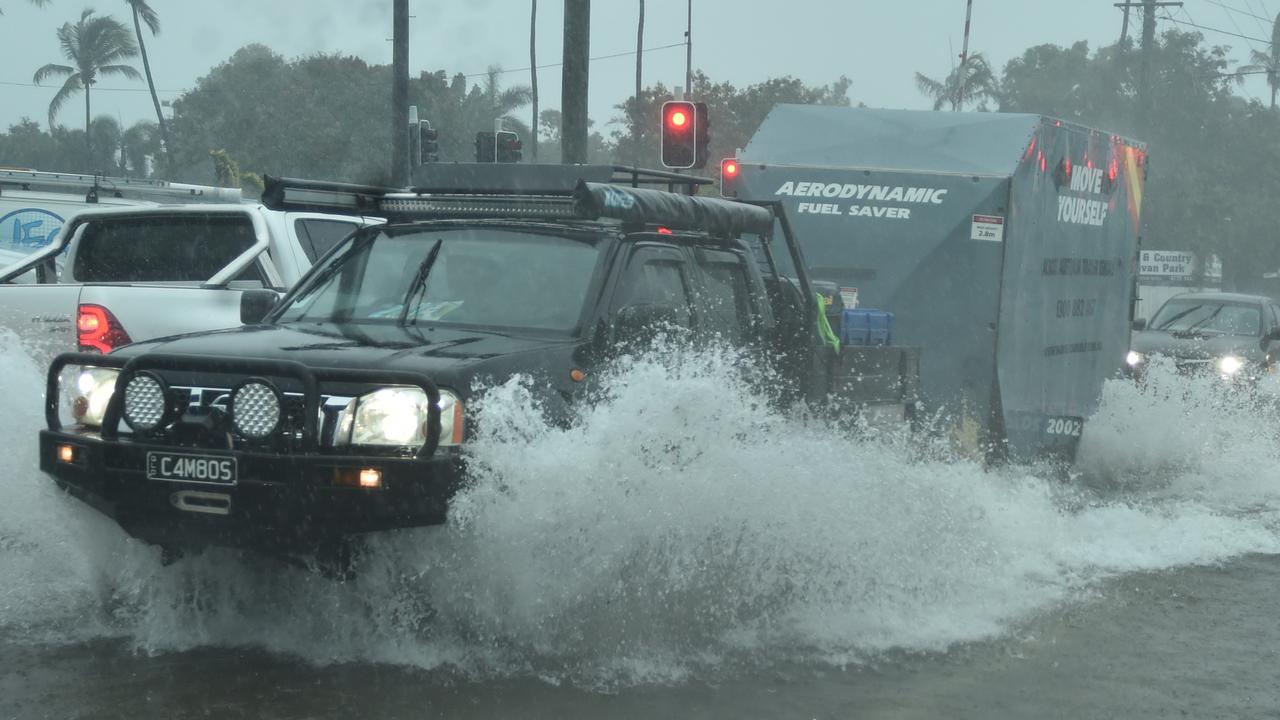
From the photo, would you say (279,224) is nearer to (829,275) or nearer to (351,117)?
(829,275)

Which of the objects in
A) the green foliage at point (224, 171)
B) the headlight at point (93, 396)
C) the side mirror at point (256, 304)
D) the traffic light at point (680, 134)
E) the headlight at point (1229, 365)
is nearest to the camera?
the headlight at point (93, 396)

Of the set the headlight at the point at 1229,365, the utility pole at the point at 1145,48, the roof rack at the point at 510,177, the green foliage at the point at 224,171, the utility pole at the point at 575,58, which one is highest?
the utility pole at the point at 1145,48

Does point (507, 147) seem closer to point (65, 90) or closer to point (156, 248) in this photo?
point (156, 248)

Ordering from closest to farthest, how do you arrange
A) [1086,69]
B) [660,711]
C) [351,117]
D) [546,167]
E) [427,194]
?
[660,711], [546,167], [427,194], [351,117], [1086,69]

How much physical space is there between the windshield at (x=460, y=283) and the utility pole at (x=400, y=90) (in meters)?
13.2

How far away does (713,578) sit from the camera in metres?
6.00

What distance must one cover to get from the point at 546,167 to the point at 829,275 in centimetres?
551

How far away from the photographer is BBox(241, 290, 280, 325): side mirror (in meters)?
6.84

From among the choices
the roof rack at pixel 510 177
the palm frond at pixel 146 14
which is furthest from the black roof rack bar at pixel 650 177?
the palm frond at pixel 146 14

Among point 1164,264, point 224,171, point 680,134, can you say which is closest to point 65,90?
point 224,171

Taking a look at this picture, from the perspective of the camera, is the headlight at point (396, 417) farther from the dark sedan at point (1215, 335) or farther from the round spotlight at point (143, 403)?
the dark sedan at point (1215, 335)

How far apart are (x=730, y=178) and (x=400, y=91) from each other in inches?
366

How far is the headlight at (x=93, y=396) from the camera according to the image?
5.84 m

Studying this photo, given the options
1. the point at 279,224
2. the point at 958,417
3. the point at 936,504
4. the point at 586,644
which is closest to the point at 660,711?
the point at 586,644
